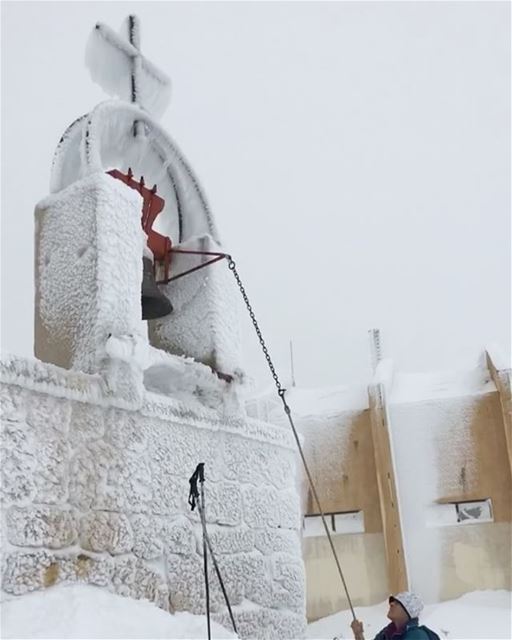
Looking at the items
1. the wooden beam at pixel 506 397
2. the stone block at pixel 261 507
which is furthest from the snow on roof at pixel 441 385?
the stone block at pixel 261 507

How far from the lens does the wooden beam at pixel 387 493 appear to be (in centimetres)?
809

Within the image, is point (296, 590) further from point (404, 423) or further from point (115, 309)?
point (404, 423)

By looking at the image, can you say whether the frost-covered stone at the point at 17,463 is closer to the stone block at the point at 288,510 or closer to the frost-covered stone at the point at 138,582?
the frost-covered stone at the point at 138,582

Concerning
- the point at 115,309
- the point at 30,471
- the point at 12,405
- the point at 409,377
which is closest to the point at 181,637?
the point at 30,471

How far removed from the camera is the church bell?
292 centimetres

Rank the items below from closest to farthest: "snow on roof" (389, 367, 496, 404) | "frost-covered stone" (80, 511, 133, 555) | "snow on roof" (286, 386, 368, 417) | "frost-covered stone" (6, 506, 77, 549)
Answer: "frost-covered stone" (6, 506, 77, 549)
"frost-covered stone" (80, 511, 133, 555)
"snow on roof" (389, 367, 496, 404)
"snow on roof" (286, 386, 368, 417)

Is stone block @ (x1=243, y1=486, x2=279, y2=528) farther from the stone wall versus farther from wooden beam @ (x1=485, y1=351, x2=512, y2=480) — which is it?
wooden beam @ (x1=485, y1=351, x2=512, y2=480)

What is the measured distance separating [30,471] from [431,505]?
7167mm

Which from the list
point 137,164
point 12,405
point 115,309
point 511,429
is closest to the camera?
point 12,405

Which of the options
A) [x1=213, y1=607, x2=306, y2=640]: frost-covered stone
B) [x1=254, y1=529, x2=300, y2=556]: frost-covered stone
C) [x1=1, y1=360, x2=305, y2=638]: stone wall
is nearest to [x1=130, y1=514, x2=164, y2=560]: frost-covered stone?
[x1=1, y1=360, x2=305, y2=638]: stone wall

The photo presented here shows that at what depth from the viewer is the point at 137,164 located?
10.2 feet

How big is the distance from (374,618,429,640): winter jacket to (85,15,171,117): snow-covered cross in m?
2.41

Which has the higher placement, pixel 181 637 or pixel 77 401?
pixel 77 401

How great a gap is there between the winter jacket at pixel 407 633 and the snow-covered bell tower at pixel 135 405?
510 mm
